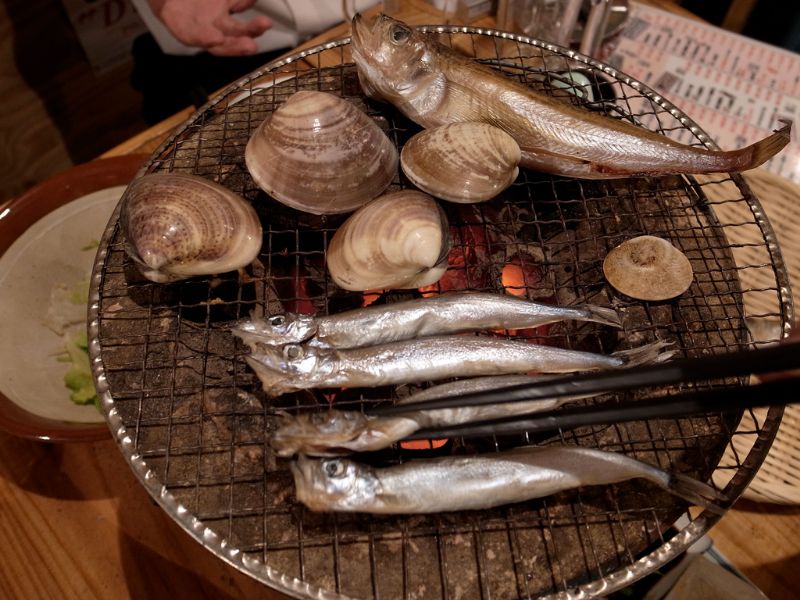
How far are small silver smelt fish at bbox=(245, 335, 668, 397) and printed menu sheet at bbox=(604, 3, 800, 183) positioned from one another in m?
1.88

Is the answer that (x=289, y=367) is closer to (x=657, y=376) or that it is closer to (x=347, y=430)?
(x=347, y=430)

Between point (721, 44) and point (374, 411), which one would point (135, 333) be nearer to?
point (374, 411)

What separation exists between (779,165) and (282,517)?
2929 mm

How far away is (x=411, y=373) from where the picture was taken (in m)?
1.49

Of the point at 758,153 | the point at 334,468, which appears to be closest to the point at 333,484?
the point at 334,468

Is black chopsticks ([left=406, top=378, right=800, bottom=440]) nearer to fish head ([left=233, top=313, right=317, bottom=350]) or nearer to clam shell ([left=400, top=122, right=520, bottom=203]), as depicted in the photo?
fish head ([left=233, top=313, right=317, bottom=350])

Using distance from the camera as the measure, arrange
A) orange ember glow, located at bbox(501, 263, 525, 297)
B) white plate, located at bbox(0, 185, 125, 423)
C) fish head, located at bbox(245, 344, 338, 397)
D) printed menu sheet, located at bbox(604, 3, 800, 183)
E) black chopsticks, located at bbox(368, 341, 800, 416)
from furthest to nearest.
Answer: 1. printed menu sheet, located at bbox(604, 3, 800, 183)
2. white plate, located at bbox(0, 185, 125, 423)
3. orange ember glow, located at bbox(501, 263, 525, 297)
4. fish head, located at bbox(245, 344, 338, 397)
5. black chopsticks, located at bbox(368, 341, 800, 416)

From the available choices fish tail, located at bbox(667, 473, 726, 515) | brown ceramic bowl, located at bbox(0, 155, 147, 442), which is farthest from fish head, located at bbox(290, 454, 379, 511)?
brown ceramic bowl, located at bbox(0, 155, 147, 442)

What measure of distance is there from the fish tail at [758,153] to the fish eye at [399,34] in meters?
1.08

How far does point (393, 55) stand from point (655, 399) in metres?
1.39

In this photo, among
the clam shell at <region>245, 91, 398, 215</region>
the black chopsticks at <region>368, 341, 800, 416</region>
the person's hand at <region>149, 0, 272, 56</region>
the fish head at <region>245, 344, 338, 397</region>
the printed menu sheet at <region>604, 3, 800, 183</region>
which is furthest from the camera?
the printed menu sheet at <region>604, 3, 800, 183</region>

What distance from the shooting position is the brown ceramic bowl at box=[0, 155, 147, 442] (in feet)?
6.30

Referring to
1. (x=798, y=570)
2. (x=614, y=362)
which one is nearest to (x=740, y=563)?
(x=798, y=570)

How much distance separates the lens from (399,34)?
187cm
